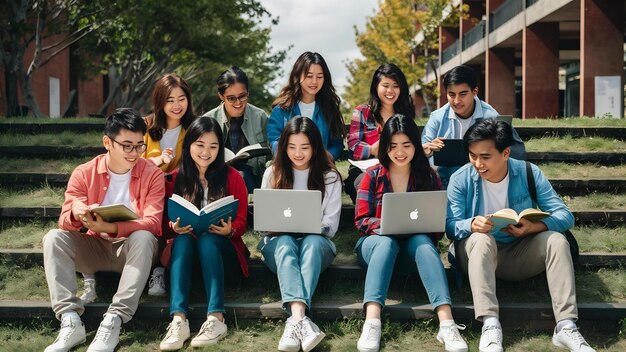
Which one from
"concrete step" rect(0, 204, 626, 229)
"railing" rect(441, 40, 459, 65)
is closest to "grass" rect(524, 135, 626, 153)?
"concrete step" rect(0, 204, 626, 229)

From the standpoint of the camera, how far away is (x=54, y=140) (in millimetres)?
7887

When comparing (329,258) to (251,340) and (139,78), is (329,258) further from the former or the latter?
(139,78)

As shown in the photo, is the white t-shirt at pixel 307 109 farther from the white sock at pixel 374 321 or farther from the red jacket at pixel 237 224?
the white sock at pixel 374 321

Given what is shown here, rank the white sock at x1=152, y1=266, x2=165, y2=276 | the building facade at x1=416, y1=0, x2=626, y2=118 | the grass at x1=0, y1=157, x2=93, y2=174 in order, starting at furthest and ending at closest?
the building facade at x1=416, y1=0, x2=626, y2=118, the grass at x1=0, y1=157, x2=93, y2=174, the white sock at x1=152, y1=266, x2=165, y2=276

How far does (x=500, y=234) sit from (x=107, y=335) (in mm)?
2633

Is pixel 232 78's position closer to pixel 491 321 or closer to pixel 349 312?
pixel 349 312

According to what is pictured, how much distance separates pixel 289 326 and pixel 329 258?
2.33 feet

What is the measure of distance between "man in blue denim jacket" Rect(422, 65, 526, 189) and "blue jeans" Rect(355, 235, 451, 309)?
1080mm

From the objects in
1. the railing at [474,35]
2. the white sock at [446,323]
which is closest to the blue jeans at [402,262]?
the white sock at [446,323]

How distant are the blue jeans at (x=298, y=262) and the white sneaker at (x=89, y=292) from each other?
122cm

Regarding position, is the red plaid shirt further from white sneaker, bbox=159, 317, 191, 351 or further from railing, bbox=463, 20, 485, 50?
railing, bbox=463, 20, 485, 50

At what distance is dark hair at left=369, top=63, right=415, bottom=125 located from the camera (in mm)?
5812

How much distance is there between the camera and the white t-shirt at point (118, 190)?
15.8 feet

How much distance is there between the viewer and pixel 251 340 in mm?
4387
